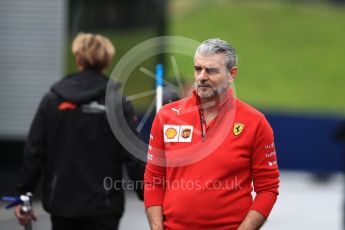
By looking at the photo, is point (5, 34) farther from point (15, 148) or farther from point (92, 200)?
point (92, 200)

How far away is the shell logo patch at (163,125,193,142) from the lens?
17.2 ft

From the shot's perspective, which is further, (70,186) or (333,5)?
(333,5)

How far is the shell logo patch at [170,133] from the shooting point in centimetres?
527

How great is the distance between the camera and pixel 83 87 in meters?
6.87

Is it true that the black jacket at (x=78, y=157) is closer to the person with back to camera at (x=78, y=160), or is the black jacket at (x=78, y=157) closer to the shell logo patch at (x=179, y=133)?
the person with back to camera at (x=78, y=160)

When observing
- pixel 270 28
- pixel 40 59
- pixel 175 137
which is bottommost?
pixel 270 28

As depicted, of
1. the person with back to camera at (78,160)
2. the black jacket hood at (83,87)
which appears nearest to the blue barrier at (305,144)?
the black jacket hood at (83,87)

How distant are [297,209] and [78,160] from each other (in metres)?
9.95

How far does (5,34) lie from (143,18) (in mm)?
4355

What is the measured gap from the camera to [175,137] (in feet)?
17.3

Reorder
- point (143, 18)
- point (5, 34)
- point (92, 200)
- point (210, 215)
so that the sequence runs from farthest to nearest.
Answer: point (143, 18)
point (5, 34)
point (92, 200)
point (210, 215)

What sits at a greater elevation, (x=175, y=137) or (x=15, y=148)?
(x=175, y=137)

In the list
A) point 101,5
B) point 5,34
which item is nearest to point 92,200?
point 5,34

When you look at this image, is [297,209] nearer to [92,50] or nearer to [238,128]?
[92,50]
